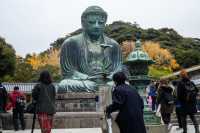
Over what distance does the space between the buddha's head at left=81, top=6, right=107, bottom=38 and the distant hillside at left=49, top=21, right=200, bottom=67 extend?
125 feet

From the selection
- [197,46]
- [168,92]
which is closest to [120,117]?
[168,92]

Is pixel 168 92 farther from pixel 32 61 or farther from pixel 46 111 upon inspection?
pixel 32 61

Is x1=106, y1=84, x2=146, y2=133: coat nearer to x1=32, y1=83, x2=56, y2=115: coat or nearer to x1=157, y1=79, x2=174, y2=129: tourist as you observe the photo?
x1=32, y1=83, x2=56, y2=115: coat

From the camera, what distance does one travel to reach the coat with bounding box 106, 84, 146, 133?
7.04 m

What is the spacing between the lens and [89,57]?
21.7 m

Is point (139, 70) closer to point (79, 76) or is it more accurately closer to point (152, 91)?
point (152, 91)

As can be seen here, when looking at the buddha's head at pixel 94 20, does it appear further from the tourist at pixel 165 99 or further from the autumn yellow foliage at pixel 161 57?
the autumn yellow foliage at pixel 161 57

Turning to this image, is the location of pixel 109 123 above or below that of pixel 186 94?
below

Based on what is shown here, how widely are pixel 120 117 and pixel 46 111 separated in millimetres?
2626

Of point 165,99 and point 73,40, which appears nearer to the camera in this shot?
point 165,99

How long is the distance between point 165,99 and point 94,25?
10.4 m

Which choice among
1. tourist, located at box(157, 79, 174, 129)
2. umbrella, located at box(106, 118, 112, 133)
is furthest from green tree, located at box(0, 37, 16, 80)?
umbrella, located at box(106, 118, 112, 133)

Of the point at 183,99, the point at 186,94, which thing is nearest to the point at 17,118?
the point at 183,99

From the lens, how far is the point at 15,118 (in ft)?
50.8
